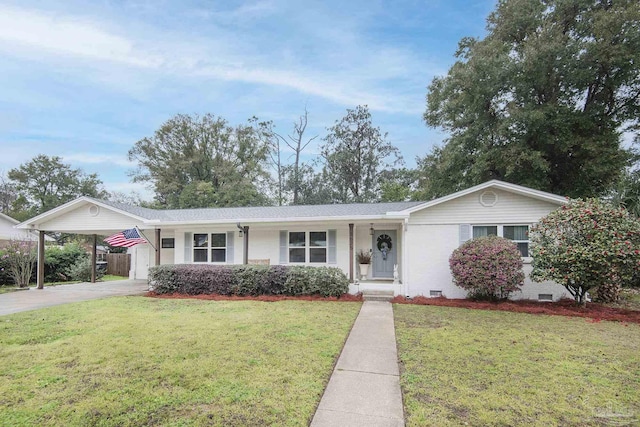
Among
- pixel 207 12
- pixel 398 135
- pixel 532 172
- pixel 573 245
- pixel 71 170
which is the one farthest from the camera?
pixel 71 170

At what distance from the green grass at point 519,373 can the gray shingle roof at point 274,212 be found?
6146 millimetres

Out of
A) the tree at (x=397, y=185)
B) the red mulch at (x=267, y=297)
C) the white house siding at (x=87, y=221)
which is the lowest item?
the red mulch at (x=267, y=297)

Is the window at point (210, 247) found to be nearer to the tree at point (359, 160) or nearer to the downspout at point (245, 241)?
the downspout at point (245, 241)

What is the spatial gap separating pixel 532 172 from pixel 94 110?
21697mm

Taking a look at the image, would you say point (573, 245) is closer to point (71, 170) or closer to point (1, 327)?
point (1, 327)

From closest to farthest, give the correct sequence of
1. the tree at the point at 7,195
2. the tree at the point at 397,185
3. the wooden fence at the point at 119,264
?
the wooden fence at the point at 119,264 < the tree at the point at 397,185 < the tree at the point at 7,195

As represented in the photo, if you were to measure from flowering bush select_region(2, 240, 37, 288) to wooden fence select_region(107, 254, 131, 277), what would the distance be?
475cm

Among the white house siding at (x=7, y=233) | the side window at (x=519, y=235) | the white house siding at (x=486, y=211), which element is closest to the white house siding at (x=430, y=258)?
the white house siding at (x=486, y=211)

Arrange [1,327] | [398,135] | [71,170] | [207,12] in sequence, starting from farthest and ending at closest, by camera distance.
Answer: [71,170] < [398,135] < [207,12] < [1,327]

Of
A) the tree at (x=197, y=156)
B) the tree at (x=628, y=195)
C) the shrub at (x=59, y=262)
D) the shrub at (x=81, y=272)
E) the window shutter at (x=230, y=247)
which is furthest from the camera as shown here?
the tree at (x=197, y=156)

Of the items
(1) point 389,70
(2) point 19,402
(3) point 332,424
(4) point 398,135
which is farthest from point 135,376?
(4) point 398,135

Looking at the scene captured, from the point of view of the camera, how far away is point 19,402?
351cm

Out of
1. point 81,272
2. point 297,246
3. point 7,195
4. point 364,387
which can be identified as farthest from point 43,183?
point 364,387

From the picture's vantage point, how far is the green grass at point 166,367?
3.26 m
